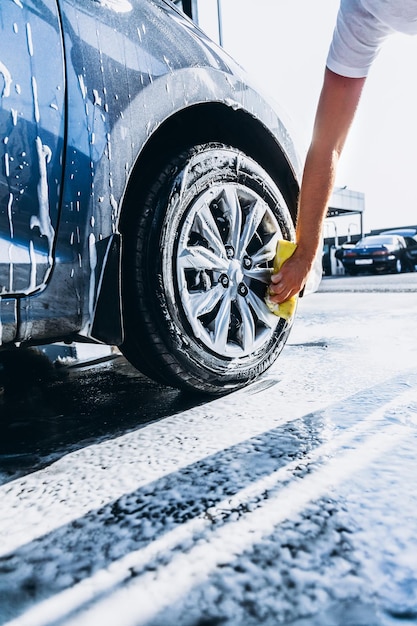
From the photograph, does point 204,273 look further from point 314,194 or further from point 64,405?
point 64,405

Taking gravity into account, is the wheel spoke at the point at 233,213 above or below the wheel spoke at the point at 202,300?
above

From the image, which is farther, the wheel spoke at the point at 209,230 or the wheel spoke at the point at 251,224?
the wheel spoke at the point at 251,224

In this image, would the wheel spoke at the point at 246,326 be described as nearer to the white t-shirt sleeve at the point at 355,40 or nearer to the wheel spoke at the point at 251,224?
the wheel spoke at the point at 251,224

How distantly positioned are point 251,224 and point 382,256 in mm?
12018

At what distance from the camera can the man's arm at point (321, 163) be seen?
1232 mm

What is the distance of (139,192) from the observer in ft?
4.86

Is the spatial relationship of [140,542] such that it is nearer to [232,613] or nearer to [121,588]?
[121,588]

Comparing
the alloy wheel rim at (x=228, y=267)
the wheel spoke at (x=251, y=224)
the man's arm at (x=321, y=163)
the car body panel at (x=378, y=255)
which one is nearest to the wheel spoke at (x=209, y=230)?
the alloy wheel rim at (x=228, y=267)

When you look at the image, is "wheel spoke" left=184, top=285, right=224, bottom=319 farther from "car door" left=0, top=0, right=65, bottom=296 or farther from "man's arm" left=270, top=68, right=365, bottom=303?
"car door" left=0, top=0, right=65, bottom=296

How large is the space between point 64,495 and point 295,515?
455 mm

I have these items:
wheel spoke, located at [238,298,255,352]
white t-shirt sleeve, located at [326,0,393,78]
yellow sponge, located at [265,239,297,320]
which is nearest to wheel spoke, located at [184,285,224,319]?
wheel spoke, located at [238,298,255,352]

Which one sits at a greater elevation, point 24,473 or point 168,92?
point 168,92

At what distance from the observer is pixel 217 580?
72cm

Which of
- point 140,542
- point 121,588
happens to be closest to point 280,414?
point 140,542
